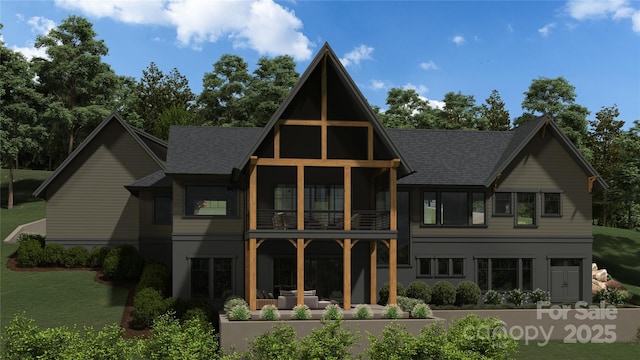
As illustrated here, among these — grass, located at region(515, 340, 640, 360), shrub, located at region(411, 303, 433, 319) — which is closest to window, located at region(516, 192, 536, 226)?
grass, located at region(515, 340, 640, 360)

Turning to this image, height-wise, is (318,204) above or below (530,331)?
above

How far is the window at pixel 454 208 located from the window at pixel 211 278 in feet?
35.0

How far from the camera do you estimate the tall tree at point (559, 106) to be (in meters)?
53.8

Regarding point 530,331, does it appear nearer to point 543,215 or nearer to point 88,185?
point 543,215

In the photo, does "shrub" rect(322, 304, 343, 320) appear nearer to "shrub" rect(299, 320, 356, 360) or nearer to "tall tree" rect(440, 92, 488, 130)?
"shrub" rect(299, 320, 356, 360)

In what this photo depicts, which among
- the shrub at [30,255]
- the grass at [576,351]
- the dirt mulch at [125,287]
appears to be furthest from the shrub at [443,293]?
the shrub at [30,255]

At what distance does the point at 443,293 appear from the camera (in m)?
31.1

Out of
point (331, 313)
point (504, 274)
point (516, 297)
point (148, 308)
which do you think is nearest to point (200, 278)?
point (148, 308)

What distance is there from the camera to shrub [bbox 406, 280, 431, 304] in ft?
101

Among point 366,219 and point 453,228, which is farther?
point 453,228

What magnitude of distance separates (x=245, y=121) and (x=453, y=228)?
1435 inches

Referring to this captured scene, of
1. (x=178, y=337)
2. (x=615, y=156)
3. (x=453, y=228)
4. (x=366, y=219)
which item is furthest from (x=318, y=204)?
(x=615, y=156)

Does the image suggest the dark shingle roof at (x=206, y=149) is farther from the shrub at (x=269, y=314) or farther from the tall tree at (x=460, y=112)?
the tall tree at (x=460, y=112)

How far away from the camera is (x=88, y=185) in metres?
38.6
